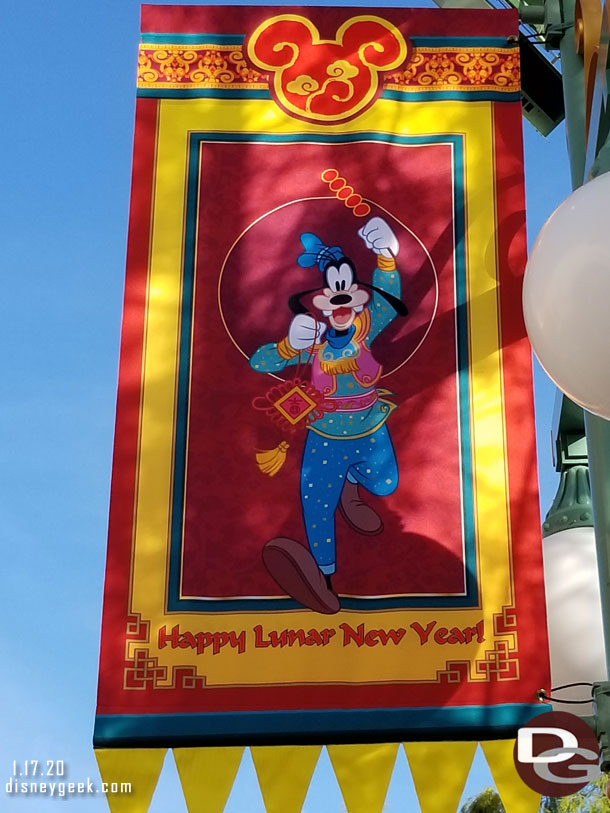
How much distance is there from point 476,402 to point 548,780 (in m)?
1.25

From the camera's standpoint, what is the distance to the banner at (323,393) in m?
3.58

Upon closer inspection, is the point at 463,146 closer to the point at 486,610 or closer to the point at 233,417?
the point at 233,417

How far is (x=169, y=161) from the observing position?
4367 mm

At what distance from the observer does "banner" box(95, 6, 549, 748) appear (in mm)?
3580

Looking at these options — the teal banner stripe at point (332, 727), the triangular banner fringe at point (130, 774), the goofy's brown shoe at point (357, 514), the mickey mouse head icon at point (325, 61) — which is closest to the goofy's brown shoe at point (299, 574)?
the goofy's brown shoe at point (357, 514)


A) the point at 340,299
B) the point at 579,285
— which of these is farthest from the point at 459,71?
the point at 579,285

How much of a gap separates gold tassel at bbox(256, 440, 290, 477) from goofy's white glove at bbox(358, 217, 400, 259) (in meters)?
0.73

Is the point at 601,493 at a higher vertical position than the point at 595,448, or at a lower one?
lower

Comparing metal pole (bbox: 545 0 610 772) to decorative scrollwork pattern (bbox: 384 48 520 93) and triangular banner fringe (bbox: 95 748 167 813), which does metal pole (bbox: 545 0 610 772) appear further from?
triangular banner fringe (bbox: 95 748 167 813)

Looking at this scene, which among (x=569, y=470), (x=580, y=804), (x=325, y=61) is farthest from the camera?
(x=580, y=804)

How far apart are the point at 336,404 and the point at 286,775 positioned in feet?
3.62

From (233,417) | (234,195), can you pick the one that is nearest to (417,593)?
(233,417)

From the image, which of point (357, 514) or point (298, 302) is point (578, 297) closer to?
point (357, 514)

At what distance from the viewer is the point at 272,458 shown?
3.90 metres
